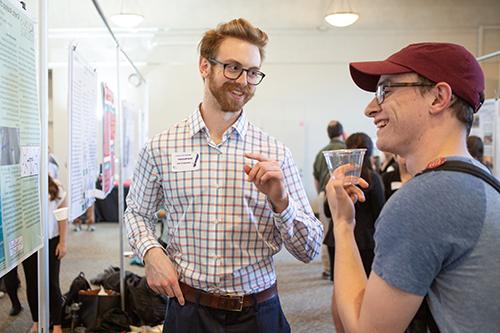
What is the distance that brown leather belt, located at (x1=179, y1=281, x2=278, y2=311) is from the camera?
1.43 m

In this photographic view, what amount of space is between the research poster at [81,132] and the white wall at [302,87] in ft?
20.7

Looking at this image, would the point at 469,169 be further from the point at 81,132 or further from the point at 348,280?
the point at 81,132

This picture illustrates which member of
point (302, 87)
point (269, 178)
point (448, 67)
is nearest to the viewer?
point (448, 67)

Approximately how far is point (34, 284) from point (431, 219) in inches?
73.2

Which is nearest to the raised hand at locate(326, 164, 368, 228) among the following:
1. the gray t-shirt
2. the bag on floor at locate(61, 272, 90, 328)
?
the gray t-shirt

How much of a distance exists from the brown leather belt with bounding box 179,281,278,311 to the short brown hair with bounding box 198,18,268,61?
2.75 ft

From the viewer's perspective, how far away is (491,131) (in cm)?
529

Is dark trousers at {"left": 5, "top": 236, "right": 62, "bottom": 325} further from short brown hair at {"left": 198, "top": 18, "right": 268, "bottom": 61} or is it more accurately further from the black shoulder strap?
the black shoulder strap

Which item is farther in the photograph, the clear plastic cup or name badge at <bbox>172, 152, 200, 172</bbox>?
name badge at <bbox>172, 152, 200, 172</bbox>

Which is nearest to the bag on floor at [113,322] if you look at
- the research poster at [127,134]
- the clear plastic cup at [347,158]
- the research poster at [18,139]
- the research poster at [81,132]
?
the research poster at [81,132]

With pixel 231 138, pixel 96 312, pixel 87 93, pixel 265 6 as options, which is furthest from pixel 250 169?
pixel 265 6

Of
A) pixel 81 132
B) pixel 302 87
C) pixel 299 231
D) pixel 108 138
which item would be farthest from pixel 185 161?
pixel 302 87

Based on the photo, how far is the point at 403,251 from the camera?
2.74 ft

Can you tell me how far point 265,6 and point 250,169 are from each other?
7713 mm
